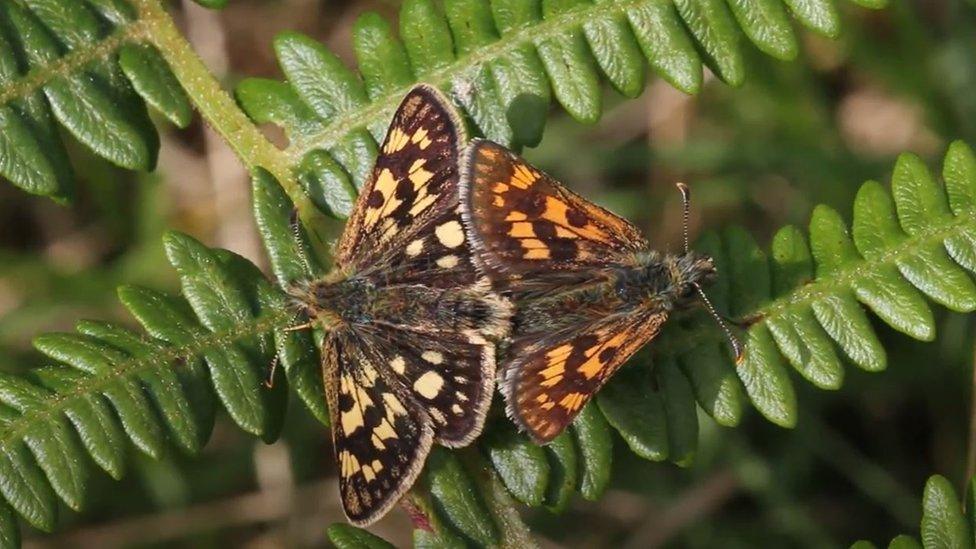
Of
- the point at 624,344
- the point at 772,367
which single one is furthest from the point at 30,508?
the point at 772,367

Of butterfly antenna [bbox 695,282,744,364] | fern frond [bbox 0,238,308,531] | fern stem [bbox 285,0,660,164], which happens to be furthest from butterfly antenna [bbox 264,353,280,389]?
butterfly antenna [bbox 695,282,744,364]

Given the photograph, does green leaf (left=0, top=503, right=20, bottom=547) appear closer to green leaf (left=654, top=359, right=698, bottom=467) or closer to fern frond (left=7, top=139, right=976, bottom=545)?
fern frond (left=7, top=139, right=976, bottom=545)

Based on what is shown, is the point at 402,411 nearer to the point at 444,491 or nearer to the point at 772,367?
the point at 444,491

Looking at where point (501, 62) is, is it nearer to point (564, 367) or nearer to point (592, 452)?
point (564, 367)

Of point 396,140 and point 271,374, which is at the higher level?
point 396,140

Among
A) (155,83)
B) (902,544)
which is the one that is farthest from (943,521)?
(155,83)

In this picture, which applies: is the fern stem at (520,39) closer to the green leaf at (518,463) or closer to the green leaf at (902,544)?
the green leaf at (518,463)
